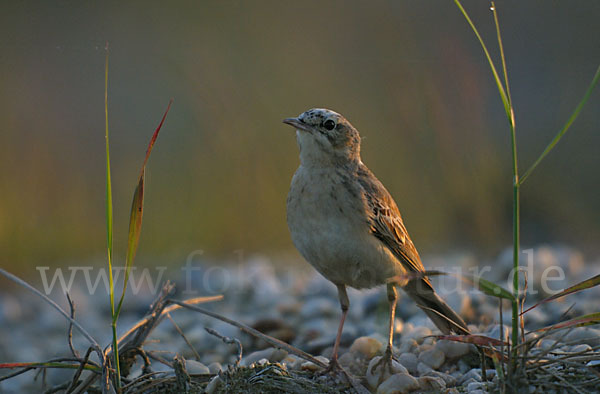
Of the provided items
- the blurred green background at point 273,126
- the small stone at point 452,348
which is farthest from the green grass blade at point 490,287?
the blurred green background at point 273,126

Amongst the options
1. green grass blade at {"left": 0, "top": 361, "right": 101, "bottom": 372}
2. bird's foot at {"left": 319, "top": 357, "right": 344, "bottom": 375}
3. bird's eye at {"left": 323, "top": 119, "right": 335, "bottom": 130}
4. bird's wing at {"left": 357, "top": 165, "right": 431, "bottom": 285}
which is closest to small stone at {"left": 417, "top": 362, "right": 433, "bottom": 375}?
bird's foot at {"left": 319, "top": 357, "right": 344, "bottom": 375}

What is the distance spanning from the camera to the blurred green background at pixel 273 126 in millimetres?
7434

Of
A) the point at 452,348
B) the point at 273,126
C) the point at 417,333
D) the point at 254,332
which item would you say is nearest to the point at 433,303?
the point at 417,333

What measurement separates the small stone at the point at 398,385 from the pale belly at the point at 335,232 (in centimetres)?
75

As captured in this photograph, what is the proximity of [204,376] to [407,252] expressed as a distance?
1.51 m

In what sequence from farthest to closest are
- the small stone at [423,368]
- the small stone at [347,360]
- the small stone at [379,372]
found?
the small stone at [347,360] < the small stone at [423,368] < the small stone at [379,372]

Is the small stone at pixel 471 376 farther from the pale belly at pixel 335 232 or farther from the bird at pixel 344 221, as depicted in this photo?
the pale belly at pixel 335 232

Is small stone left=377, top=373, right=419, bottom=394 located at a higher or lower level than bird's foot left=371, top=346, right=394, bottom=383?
lower

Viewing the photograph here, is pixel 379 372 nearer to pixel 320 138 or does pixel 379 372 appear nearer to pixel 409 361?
pixel 409 361

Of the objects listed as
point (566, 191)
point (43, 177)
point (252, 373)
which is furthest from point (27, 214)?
point (566, 191)

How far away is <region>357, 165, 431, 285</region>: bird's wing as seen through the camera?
151 inches

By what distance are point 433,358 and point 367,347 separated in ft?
1.48

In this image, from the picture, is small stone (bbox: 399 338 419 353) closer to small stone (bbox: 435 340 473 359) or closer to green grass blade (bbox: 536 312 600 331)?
small stone (bbox: 435 340 473 359)

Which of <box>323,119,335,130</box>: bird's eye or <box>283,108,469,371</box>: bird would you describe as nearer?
<box>283,108,469,371</box>: bird
